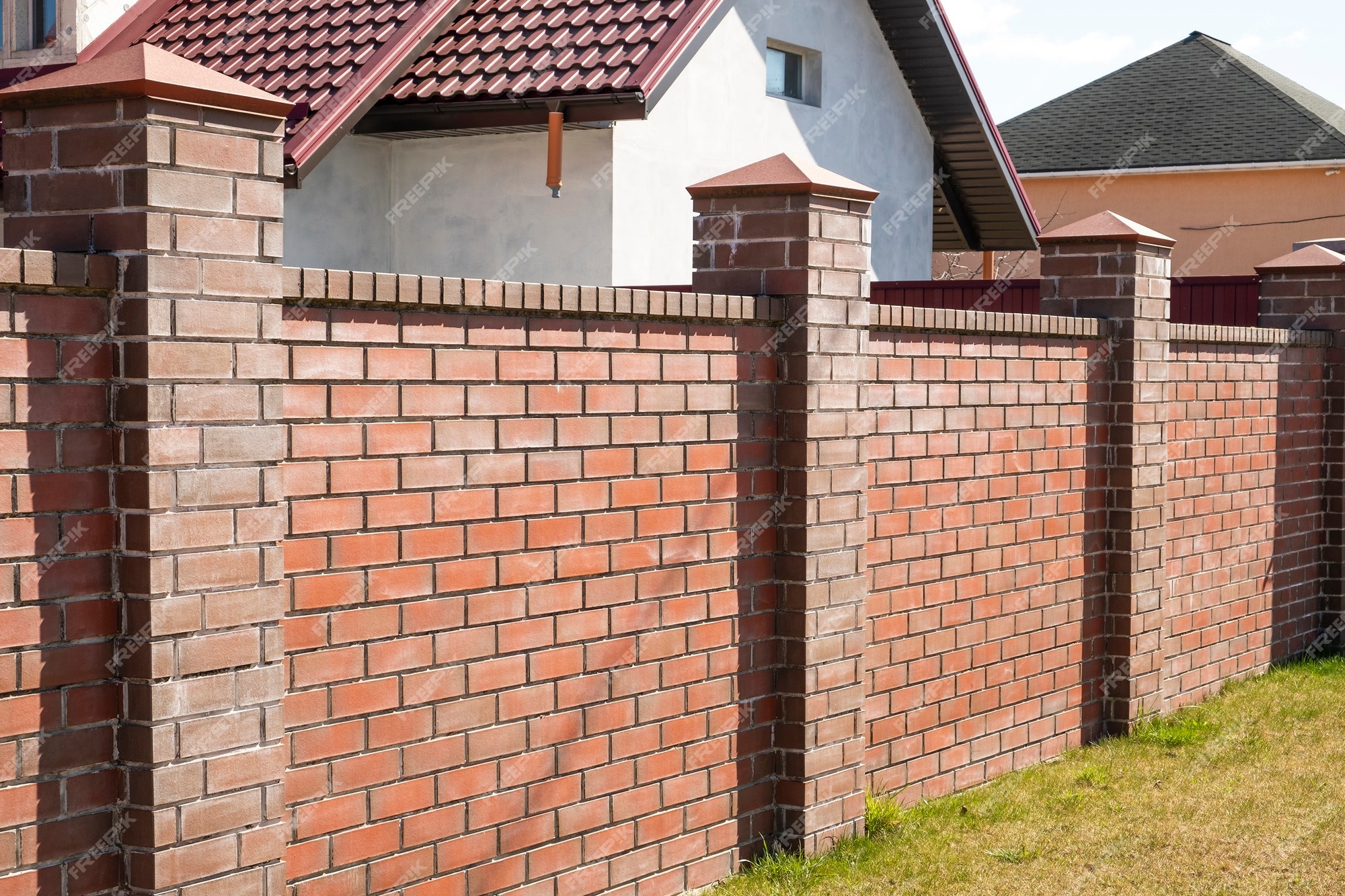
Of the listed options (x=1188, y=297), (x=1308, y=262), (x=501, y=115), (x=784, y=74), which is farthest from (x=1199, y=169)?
(x=501, y=115)

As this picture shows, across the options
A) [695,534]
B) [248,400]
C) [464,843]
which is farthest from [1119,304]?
[248,400]

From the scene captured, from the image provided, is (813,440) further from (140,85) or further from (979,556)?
(140,85)

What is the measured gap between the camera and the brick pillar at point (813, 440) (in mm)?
5242

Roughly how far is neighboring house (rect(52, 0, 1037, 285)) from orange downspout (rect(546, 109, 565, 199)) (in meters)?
0.11

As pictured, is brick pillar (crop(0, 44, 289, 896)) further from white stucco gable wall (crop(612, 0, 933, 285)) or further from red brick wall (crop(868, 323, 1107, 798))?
white stucco gable wall (crop(612, 0, 933, 285))

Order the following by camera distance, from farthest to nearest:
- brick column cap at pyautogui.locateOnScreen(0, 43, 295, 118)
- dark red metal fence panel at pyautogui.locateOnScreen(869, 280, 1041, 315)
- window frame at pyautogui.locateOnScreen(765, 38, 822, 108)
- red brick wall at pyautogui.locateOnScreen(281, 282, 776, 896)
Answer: window frame at pyautogui.locateOnScreen(765, 38, 822, 108)
dark red metal fence panel at pyautogui.locateOnScreen(869, 280, 1041, 315)
red brick wall at pyautogui.locateOnScreen(281, 282, 776, 896)
brick column cap at pyautogui.locateOnScreen(0, 43, 295, 118)

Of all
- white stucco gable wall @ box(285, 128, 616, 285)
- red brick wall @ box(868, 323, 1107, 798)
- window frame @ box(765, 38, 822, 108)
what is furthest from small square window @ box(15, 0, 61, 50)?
red brick wall @ box(868, 323, 1107, 798)

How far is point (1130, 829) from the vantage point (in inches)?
233

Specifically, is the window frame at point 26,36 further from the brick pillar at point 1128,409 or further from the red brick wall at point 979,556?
the red brick wall at point 979,556

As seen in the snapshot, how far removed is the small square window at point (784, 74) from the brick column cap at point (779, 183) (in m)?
8.04

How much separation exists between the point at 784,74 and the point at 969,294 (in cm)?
494

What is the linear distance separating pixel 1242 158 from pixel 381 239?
1585cm

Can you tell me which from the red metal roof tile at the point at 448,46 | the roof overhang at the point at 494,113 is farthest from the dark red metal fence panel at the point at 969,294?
the red metal roof tile at the point at 448,46

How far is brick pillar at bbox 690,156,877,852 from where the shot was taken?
5242mm
